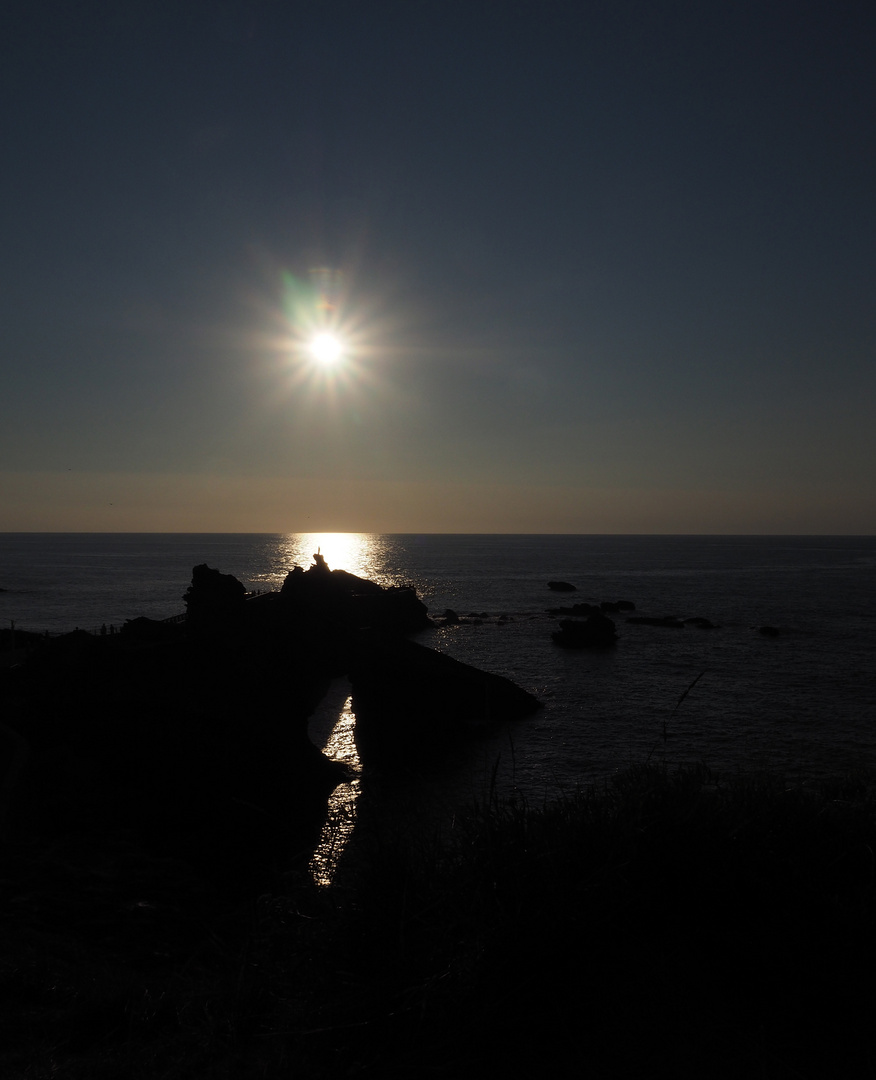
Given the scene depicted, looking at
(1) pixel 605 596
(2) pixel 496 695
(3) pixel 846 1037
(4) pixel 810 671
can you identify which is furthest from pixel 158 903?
(1) pixel 605 596

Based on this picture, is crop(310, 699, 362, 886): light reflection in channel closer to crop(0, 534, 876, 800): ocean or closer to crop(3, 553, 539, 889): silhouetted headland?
crop(3, 553, 539, 889): silhouetted headland

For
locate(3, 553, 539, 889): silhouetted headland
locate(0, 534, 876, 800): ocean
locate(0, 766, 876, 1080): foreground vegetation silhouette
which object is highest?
locate(0, 766, 876, 1080): foreground vegetation silhouette

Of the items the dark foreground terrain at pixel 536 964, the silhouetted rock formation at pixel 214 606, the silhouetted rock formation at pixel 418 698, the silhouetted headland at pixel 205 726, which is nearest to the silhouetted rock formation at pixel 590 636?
the silhouetted rock formation at pixel 418 698

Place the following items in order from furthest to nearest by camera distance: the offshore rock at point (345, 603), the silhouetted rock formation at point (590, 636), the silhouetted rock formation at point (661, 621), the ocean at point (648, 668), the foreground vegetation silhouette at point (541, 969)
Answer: the silhouetted rock formation at point (661, 621) < the silhouetted rock formation at point (590, 636) < the offshore rock at point (345, 603) < the ocean at point (648, 668) < the foreground vegetation silhouette at point (541, 969)

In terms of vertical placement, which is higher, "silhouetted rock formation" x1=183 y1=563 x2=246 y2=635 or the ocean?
"silhouetted rock formation" x1=183 y1=563 x2=246 y2=635

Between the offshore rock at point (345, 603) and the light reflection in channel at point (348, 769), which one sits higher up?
the offshore rock at point (345, 603)

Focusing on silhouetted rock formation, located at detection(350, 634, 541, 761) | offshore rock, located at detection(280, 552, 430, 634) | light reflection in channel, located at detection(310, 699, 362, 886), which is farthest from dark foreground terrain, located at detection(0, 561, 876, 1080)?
offshore rock, located at detection(280, 552, 430, 634)

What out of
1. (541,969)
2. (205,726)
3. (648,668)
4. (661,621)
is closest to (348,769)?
(205,726)

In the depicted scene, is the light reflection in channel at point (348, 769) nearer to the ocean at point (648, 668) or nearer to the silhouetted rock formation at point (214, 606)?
the ocean at point (648, 668)

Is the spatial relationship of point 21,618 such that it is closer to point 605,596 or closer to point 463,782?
point 463,782

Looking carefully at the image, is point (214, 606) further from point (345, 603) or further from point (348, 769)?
point (345, 603)

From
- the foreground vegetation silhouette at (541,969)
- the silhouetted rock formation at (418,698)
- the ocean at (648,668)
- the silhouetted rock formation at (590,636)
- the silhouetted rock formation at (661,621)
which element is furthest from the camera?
the silhouetted rock formation at (661,621)

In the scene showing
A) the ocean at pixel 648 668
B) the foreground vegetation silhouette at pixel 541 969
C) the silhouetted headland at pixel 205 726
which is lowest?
the ocean at pixel 648 668

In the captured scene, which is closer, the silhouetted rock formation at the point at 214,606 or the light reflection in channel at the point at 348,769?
the light reflection in channel at the point at 348,769
